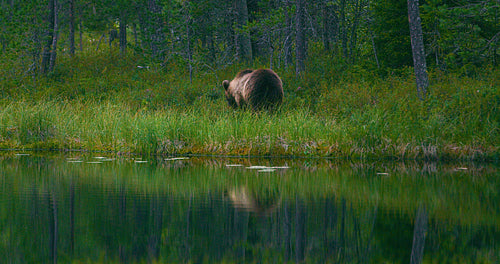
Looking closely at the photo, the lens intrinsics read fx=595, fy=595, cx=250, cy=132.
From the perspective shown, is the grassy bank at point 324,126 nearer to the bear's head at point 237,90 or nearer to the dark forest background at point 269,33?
the bear's head at point 237,90

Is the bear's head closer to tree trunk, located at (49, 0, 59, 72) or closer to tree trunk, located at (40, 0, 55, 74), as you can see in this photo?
tree trunk, located at (49, 0, 59, 72)

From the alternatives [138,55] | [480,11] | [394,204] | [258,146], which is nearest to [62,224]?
[394,204]

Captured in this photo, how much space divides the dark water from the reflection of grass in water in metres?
0.02

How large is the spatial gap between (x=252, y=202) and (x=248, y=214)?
87 cm

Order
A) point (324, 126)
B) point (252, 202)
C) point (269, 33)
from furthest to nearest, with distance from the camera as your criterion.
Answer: point (269, 33) → point (324, 126) → point (252, 202)

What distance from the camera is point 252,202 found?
25.6ft

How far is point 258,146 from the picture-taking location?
14461mm

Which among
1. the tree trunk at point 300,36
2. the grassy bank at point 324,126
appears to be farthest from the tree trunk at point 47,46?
the tree trunk at point 300,36

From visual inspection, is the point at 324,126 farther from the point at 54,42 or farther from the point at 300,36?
the point at 54,42

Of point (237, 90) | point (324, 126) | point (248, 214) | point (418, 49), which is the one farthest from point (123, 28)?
point (248, 214)

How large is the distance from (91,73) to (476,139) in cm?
1821

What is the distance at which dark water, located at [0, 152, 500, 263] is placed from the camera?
16.8ft

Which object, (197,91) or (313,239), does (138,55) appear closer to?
(197,91)

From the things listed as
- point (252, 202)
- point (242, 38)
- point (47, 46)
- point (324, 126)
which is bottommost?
point (252, 202)
